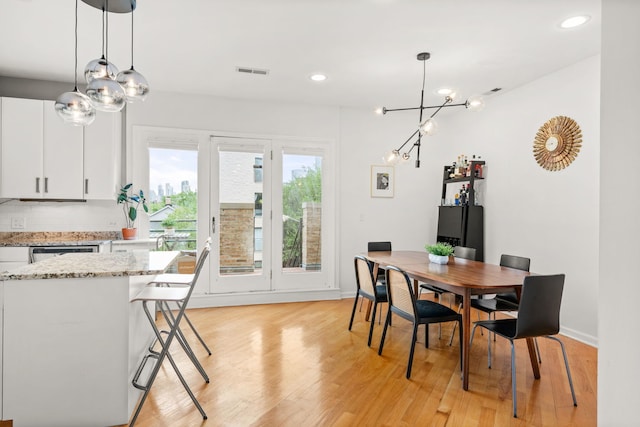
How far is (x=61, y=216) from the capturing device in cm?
443

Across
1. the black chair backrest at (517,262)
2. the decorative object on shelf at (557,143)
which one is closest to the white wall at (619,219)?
the black chair backrest at (517,262)

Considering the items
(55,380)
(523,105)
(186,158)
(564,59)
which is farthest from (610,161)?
(186,158)

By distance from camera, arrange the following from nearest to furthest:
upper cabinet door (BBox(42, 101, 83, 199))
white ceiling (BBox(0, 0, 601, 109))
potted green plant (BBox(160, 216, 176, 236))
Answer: white ceiling (BBox(0, 0, 601, 109)) < upper cabinet door (BBox(42, 101, 83, 199)) < potted green plant (BBox(160, 216, 176, 236))

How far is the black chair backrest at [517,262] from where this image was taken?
325cm

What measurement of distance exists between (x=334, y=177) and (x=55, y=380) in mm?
3927

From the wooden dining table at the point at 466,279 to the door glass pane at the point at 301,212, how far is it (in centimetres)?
165

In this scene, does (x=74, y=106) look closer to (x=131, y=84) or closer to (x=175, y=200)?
(x=131, y=84)

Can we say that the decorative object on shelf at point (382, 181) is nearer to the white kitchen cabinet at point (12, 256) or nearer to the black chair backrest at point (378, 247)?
the black chair backrest at point (378, 247)

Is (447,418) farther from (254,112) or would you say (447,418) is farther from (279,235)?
(254,112)

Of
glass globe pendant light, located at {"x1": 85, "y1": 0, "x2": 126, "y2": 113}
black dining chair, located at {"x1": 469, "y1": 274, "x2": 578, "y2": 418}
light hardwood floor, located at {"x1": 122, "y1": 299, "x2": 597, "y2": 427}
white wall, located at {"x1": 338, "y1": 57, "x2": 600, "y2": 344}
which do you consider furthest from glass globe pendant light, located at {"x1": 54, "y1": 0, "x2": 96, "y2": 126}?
white wall, located at {"x1": 338, "y1": 57, "x2": 600, "y2": 344}

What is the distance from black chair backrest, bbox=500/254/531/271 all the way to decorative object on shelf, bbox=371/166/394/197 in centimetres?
232

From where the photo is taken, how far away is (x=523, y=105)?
436 cm

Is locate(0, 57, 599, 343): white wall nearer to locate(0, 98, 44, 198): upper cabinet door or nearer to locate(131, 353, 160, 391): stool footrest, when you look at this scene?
locate(0, 98, 44, 198): upper cabinet door

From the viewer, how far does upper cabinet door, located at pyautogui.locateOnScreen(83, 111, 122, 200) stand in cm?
425
